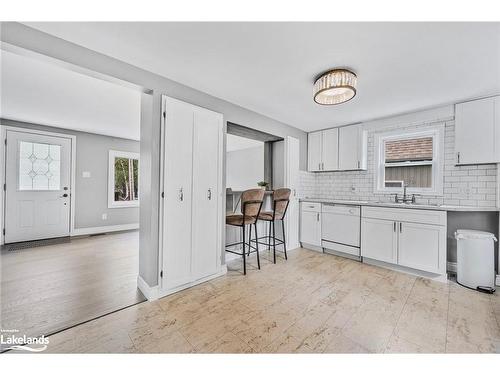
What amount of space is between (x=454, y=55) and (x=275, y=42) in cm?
156

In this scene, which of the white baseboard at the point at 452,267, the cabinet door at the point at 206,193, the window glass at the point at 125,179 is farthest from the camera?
the window glass at the point at 125,179

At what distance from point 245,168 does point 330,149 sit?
183 cm

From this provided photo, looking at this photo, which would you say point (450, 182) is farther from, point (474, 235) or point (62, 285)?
point (62, 285)

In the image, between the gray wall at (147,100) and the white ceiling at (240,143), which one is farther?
the white ceiling at (240,143)

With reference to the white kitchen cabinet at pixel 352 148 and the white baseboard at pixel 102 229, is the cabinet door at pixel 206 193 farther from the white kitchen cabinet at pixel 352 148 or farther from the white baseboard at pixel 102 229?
the white baseboard at pixel 102 229

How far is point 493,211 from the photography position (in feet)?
8.57

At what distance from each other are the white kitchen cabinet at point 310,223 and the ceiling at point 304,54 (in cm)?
195

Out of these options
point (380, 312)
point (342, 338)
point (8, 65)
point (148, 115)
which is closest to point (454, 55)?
point (380, 312)

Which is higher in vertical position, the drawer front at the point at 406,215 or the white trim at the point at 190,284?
the drawer front at the point at 406,215

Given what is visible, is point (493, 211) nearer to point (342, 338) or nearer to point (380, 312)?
point (380, 312)

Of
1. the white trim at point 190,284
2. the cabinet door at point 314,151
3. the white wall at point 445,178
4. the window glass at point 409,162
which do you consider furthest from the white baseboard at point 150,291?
the window glass at point 409,162

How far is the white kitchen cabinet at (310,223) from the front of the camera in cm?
381

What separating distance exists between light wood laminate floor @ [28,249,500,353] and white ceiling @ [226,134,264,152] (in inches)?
112

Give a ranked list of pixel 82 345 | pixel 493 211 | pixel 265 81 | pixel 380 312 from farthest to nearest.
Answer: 1. pixel 493 211
2. pixel 265 81
3. pixel 380 312
4. pixel 82 345
